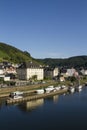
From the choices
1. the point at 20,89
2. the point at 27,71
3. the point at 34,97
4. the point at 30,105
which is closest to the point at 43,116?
the point at 30,105

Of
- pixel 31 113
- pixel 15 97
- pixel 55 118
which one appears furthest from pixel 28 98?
pixel 55 118

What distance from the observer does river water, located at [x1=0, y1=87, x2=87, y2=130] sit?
129 feet

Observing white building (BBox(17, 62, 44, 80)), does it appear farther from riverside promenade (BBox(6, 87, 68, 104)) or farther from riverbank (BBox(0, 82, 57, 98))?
riverside promenade (BBox(6, 87, 68, 104))

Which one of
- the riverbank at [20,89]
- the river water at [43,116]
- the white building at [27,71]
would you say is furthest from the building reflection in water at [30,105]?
the white building at [27,71]

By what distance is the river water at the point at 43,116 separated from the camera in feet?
129

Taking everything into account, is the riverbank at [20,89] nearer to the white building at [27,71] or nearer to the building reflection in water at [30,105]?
the building reflection in water at [30,105]

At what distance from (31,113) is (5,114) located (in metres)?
4.82

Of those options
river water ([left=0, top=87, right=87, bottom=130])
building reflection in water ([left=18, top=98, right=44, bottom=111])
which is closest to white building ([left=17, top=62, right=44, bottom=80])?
building reflection in water ([left=18, top=98, right=44, bottom=111])

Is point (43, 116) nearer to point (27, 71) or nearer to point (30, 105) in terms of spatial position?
point (30, 105)

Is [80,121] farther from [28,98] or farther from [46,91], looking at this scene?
[46,91]

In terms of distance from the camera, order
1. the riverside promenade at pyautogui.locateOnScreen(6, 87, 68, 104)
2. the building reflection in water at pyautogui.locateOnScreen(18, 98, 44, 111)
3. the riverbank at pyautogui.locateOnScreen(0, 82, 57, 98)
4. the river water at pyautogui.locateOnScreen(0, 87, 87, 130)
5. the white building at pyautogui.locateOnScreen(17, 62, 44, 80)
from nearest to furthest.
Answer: the river water at pyautogui.locateOnScreen(0, 87, 87, 130) → the building reflection in water at pyautogui.locateOnScreen(18, 98, 44, 111) → the riverside promenade at pyautogui.locateOnScreen(6, 87, 68, 104) → the riverbank at pyautogui.locateOnScreen(0, 82, 57, 98) → the white building at pyautogui.locateOnScreen(17, 62, 44, 80)

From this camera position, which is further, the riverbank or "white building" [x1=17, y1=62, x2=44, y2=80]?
"white building" [x1=17, y1=62, x2=44, y2=80]

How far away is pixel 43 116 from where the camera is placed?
4562 centimetres

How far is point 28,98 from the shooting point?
61.4 metres
